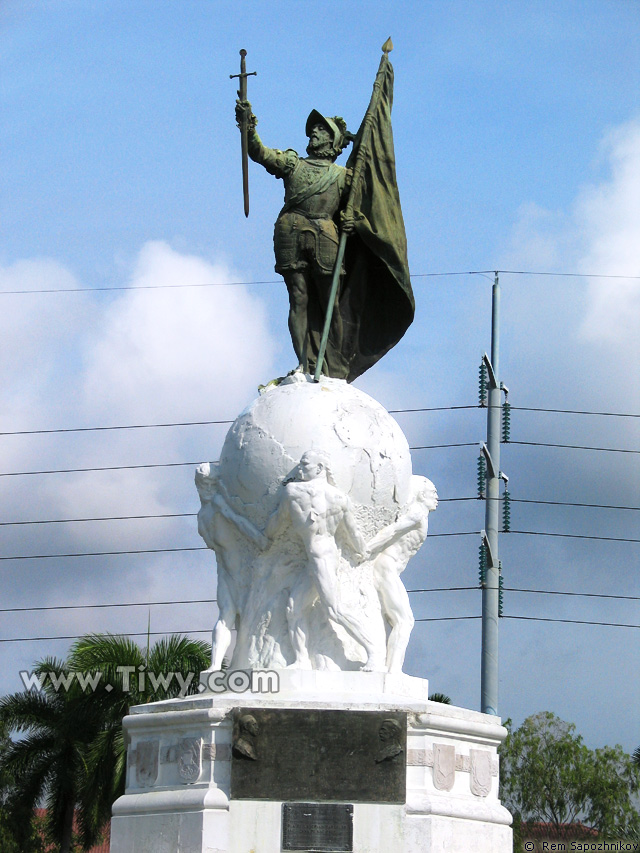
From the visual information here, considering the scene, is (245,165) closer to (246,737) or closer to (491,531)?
(246,737)

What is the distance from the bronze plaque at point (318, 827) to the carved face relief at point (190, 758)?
84 centimetres

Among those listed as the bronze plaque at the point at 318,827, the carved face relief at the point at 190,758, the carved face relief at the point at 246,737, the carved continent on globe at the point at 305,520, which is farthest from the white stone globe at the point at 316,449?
the bronze plaque at the point at 318,827

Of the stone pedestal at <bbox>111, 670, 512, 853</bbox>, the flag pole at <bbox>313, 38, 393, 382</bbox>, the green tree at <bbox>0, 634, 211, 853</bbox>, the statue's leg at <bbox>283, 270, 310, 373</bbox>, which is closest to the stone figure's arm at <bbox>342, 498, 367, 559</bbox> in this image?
the stone pedestal at <bbox>111, 670, 512, 853</bbox>

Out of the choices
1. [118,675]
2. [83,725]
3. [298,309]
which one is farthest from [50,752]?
[298,309]

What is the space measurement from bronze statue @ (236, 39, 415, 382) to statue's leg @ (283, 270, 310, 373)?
11 mm

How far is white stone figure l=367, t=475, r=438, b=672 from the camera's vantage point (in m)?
13.6

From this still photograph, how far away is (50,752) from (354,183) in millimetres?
18300

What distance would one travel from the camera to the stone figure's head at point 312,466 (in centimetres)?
1319

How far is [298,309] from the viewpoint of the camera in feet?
49.9

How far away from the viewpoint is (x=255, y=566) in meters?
13.6

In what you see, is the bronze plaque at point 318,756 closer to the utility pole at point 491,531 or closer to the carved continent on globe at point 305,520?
the carved continent on globe at point 305,520

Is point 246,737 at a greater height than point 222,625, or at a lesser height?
lesser

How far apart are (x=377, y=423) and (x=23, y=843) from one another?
2087cm

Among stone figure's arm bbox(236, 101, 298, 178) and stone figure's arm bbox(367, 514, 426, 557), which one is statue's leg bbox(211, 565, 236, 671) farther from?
stone figure's arm bbox(236, 101, 298, 178)
